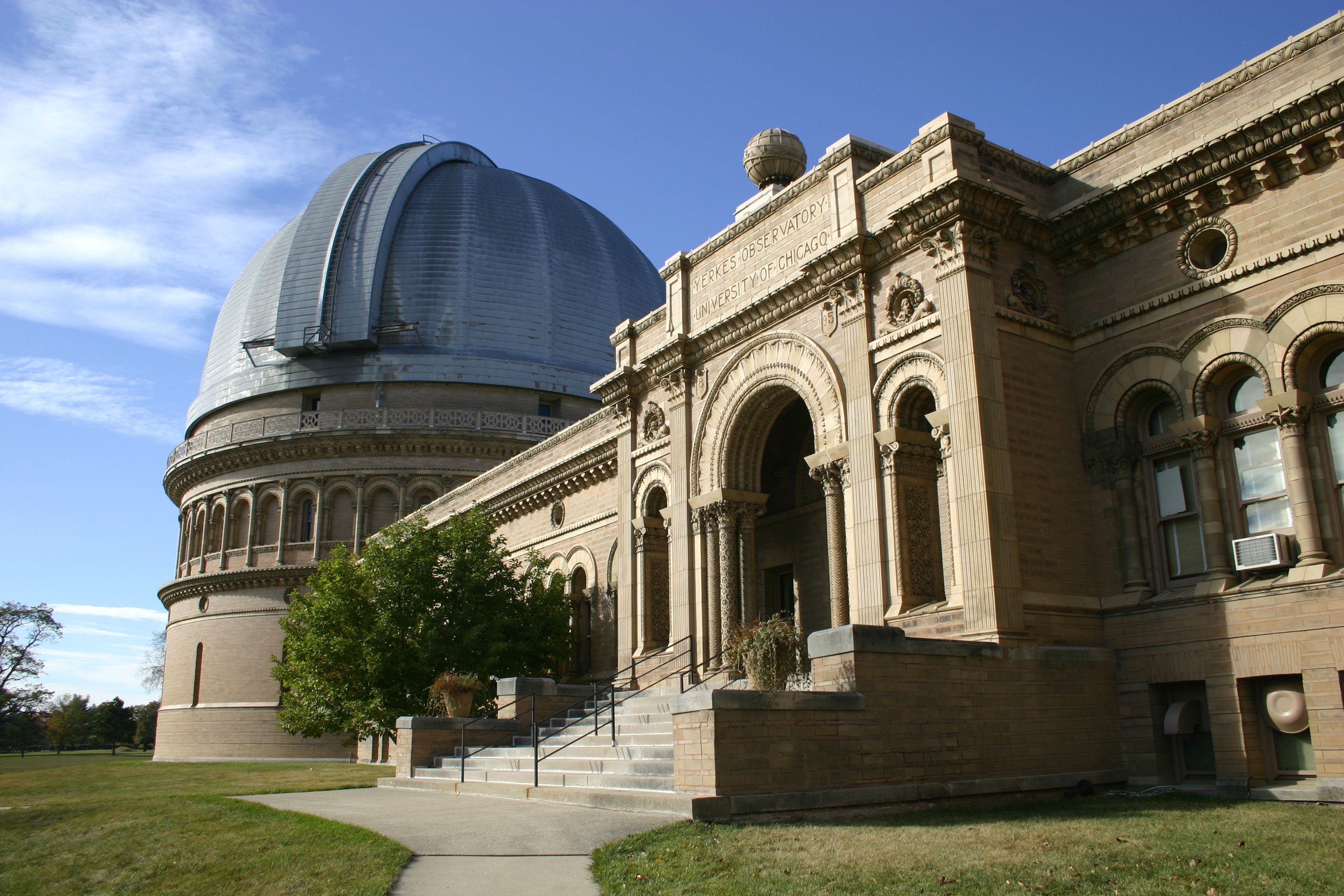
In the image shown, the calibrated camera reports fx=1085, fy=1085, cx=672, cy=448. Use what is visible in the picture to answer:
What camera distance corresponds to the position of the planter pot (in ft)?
68.6

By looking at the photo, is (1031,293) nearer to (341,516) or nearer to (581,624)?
(581,624)

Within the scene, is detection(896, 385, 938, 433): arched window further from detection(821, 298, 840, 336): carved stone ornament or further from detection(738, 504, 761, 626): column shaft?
detection(738, 504, 761, 626): column shaft

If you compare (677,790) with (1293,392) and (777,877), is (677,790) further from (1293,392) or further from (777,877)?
(1293,392)

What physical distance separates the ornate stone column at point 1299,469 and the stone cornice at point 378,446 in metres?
37.2

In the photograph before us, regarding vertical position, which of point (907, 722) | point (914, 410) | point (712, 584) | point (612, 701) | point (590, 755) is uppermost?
point (914, 410)

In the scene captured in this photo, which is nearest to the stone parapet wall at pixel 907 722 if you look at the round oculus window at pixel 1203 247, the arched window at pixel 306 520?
the round oculus window at pixel 1203 247

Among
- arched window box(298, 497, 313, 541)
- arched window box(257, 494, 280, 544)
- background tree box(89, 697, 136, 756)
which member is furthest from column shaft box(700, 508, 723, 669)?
background tree box(89, 697, 136, 756)

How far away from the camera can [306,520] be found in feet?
163

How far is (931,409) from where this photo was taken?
17.0 metres

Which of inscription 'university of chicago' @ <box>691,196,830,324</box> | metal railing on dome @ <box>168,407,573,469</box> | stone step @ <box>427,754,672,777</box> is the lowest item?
stone step @ <box>427,754,672,777</box>

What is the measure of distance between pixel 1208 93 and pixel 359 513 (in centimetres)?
4018

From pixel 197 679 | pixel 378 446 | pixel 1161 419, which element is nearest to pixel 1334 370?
pixel 1161 419

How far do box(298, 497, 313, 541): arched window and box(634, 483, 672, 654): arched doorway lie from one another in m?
29.7

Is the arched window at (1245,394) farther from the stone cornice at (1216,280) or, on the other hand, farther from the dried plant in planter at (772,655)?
the dried plant in planter at (772,655)
